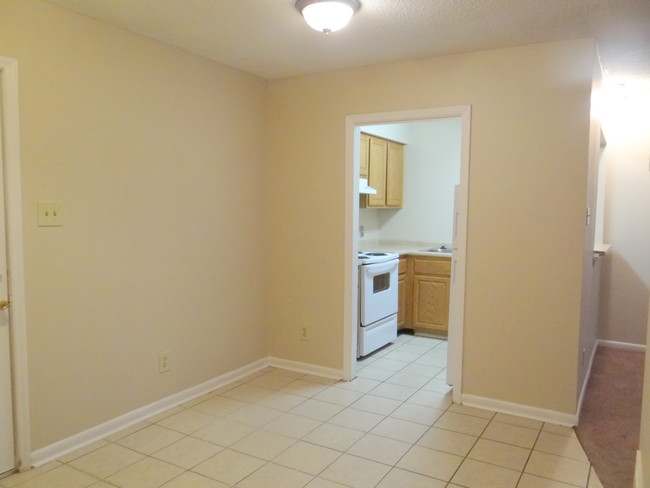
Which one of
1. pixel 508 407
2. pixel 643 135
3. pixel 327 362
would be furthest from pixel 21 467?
pixel 643 135

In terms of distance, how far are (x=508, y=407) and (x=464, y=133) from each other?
1778 mm

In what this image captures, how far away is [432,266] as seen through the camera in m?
4.84

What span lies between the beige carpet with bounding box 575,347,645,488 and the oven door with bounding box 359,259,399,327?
5.56ft

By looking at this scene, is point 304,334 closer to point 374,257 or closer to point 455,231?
point 374,257

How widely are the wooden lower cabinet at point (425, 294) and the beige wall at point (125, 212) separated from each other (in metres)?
1.85

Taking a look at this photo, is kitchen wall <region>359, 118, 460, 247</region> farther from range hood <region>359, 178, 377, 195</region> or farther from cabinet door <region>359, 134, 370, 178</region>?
range hood <region>359, 178, 377, 195</region>

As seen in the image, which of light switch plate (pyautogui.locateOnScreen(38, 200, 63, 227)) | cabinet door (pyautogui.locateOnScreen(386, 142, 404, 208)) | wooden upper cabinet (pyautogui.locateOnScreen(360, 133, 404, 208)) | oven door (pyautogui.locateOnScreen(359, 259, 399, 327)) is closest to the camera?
light switch plate (pyautogui.locateOnScreen(38, 200, 63, 227))

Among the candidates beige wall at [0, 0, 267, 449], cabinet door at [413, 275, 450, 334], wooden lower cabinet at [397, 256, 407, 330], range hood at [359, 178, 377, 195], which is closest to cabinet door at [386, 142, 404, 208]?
range hood at [359, 178, 377, 195]

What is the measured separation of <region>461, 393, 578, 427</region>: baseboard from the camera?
2951mm

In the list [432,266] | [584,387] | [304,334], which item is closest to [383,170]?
[432,266]

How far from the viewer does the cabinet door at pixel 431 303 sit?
15.7 ft

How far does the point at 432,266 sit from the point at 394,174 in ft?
4.05

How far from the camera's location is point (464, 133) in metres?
3.17

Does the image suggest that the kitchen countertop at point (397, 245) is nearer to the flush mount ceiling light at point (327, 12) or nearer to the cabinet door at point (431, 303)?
the cabinet door at point (431, 303)
